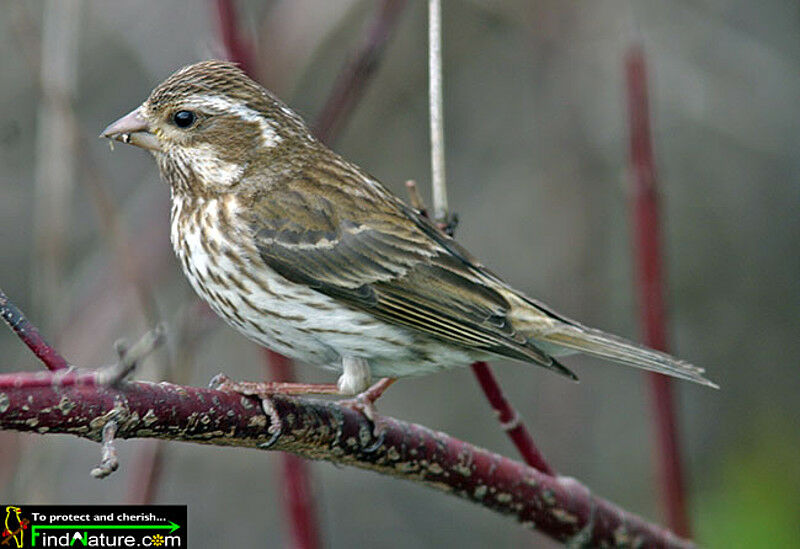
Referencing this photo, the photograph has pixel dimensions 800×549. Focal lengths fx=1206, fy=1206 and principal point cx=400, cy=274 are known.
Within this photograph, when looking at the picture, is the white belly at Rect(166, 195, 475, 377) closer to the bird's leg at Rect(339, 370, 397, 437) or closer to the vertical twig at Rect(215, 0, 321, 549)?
the bird's leg at Rect(339, 370, 397, 437)

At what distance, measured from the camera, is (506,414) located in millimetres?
3924

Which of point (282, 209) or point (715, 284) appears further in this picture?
point (715, 284)

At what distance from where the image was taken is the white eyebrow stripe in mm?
4406

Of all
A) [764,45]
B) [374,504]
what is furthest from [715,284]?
[374,504]

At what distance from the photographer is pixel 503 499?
394 cm

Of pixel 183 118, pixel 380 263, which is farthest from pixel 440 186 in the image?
pixel 183 118

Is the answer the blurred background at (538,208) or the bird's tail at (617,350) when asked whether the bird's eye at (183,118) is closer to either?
the bird's tail at (617,350)

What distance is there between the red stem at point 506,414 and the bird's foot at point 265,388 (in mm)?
530

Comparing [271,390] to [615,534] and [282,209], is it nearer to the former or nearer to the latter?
[282,209]

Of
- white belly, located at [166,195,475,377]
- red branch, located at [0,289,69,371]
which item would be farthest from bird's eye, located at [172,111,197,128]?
red branch, located at [0,289,69,371]

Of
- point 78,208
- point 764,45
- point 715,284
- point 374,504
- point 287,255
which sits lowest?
point 287,255

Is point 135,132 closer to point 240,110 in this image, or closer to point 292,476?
point 240,110

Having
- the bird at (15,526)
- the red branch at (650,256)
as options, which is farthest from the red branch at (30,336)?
the red branch at (650,256)

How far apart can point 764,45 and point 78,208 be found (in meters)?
5.00
